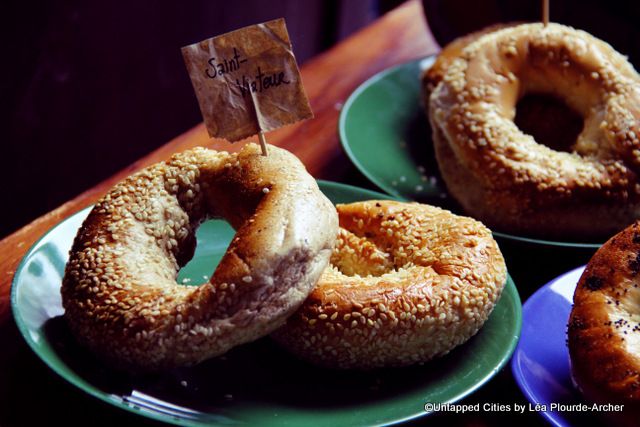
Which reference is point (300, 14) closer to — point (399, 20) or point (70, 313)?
point (399, 20)

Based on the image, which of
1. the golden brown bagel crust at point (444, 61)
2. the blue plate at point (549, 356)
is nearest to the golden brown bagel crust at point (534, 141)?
the golden brown bagel crust at point (444, 61)

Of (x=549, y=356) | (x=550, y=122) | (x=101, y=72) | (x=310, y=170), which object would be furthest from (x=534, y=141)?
(x=101, y=72)

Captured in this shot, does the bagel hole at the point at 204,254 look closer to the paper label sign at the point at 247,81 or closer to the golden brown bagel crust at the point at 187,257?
the golden brown bagel crust at the point at 187,257

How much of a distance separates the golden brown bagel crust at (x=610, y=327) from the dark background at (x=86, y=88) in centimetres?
201

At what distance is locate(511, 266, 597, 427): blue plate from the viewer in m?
1.27

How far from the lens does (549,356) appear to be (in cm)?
141

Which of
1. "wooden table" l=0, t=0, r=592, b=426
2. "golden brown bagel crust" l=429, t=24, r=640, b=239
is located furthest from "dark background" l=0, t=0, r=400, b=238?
"golden brown bagel crust" l=429, t=24, r=640, b=239

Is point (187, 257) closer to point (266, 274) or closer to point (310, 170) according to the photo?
point (266, 274)

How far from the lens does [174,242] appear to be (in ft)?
4.86

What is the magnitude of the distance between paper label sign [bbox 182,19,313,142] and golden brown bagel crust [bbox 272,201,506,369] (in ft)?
1.12

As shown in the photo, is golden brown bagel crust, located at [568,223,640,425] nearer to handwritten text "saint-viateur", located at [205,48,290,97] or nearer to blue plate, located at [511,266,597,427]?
blue plate, located at [511,266,597,427]

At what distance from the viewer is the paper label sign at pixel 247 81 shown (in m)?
1.40

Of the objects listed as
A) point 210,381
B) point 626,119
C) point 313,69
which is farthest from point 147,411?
point 313,69

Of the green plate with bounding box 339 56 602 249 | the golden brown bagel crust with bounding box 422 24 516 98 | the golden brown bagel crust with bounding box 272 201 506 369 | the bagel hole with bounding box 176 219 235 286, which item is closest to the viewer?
the golden brown bagel crust with bounding box 272 201 506 369
